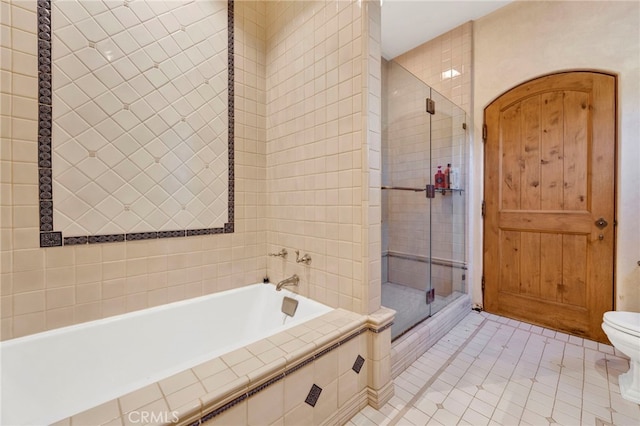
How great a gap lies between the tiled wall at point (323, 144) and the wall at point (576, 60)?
176 centimetres

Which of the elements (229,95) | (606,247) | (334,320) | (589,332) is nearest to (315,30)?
(229,95)

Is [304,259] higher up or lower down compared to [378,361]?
higher up

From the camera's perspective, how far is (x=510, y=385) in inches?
63.2

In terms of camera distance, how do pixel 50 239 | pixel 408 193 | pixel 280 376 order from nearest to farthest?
pixel 280 376 < pixel 50 239 < pixel 408 193

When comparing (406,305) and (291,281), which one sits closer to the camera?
(291,281)

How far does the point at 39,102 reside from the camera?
4.22 feet

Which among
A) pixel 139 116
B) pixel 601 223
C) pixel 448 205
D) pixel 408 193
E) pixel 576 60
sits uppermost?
pixel 576 60

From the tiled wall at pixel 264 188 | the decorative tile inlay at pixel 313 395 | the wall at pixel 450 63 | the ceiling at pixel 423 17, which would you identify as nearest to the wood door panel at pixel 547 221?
the wall at pixel 450 63

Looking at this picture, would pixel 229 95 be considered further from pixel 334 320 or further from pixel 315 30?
pixel 334 320

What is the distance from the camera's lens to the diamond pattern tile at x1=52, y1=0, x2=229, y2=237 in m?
1.36

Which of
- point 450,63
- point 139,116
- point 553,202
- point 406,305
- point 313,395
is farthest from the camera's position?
point 450,63

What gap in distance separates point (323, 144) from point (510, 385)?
184 cm

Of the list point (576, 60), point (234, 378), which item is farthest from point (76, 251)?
point (576, 60)

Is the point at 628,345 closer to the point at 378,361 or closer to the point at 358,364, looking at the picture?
the point at 378,361
